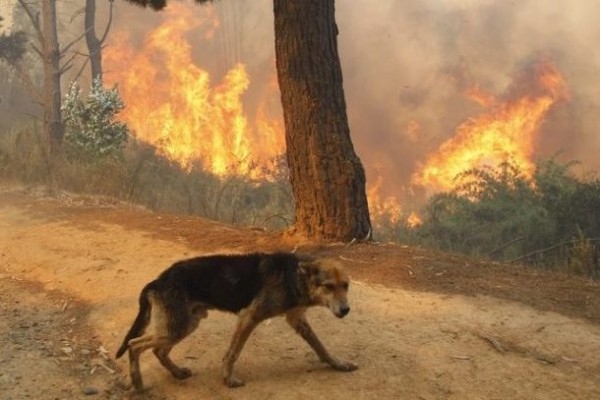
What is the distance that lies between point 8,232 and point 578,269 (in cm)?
790

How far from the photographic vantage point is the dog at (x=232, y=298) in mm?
4371

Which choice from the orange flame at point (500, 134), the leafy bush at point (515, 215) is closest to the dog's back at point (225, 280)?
the leafy bush at point (515, 215)

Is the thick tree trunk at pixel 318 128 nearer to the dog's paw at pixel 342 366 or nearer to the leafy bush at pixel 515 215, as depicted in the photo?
the dog's paw at pixel 342 366

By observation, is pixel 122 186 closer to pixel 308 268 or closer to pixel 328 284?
pixel 308 268

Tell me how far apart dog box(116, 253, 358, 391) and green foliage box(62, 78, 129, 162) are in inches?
437

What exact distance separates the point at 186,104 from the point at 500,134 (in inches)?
501

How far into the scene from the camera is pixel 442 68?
925 inches

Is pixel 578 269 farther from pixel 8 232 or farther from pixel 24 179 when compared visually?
pixel 24 179

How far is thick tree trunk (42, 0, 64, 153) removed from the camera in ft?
50.4

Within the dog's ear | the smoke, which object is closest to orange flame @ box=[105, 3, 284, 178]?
the smoke

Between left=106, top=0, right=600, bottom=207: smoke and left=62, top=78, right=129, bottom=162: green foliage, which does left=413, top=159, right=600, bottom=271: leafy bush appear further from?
left=62, top=78, right=129, bottom=162: green foliage

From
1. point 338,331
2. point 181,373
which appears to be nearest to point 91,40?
point 338,331

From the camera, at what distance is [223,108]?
2466cm

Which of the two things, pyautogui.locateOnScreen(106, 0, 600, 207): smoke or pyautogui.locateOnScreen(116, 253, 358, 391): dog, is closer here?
pyautogui.locateOnScreen(116, 253, 358, 391): dog
